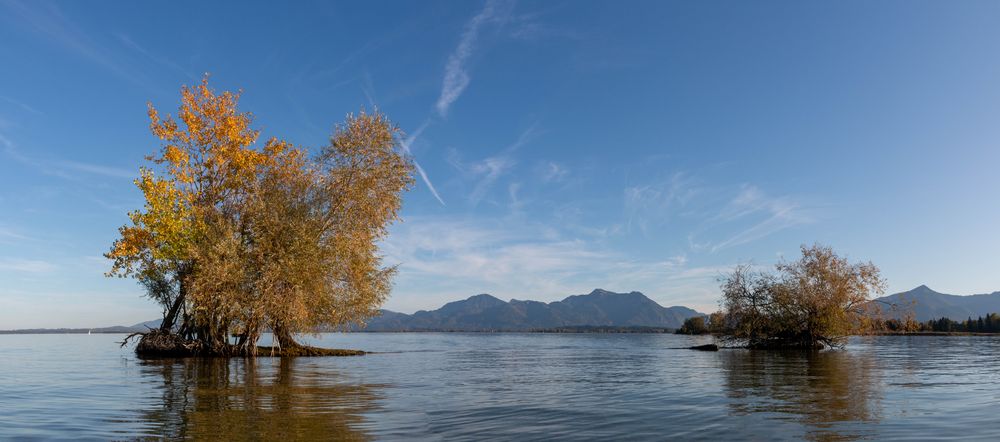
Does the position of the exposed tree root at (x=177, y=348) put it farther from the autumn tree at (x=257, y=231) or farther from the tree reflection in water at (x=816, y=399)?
the tree reflection in water at (x=816, y=399)

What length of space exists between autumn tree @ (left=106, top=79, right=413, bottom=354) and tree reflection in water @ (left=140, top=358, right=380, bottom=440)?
1632cm

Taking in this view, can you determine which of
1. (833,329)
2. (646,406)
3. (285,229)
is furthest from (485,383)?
(833,329)

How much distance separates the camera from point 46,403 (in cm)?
1827

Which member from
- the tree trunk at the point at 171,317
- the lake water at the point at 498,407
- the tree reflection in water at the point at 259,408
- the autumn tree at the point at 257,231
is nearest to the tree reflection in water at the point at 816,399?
the lake water at the point at 498,407

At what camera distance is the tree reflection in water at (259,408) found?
42.8 ft

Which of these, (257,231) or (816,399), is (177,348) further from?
(816,399)

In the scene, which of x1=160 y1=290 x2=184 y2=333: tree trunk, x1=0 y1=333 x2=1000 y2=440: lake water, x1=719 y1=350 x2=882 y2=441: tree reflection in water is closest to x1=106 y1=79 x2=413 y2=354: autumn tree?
x1=160 y1=290 x2=184 y2=333: tree trunk

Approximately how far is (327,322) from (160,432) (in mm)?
36330

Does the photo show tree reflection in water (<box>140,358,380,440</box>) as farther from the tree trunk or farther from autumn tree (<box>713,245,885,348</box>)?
autumn tree (<box>713,245,885,348</box>)

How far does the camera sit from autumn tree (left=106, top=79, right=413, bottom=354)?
43219 millimetres

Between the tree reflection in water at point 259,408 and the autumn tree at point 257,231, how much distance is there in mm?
16315

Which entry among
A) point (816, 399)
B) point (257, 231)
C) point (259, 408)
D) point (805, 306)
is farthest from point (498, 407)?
point (805, 306)

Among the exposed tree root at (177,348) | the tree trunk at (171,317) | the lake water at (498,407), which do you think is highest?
the tree trunk at (171,317)

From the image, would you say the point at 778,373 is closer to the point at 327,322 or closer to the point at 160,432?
the point at 160,432
